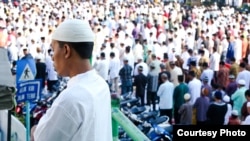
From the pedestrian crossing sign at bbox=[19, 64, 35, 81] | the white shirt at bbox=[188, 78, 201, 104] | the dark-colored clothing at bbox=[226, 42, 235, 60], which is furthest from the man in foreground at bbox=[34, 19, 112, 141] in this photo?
the dark-colored clothing at bbox=[226, 42, 235, 60]

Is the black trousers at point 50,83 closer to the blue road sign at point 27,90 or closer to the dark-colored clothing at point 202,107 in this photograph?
the dark-colored clothing at point 202,107

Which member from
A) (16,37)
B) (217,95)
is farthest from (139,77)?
(16,37)

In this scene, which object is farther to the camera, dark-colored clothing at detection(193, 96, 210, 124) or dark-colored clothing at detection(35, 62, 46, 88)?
dark-colored clothing at detection(35, 62, 46, 88)

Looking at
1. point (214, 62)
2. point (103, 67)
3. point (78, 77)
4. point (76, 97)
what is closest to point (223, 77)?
point (214, 62)

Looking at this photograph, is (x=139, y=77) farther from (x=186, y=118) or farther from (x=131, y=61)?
(x=186, y=118)

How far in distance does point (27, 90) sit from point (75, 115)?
4293mm

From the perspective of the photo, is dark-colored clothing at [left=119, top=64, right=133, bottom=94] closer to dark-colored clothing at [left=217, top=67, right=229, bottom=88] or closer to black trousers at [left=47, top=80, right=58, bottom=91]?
black trousers at [left=47, top=80, right=58, bottom=91]

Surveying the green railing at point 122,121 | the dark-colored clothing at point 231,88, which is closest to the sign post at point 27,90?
the green railing at point 122,121

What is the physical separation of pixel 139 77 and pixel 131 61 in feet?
5.19

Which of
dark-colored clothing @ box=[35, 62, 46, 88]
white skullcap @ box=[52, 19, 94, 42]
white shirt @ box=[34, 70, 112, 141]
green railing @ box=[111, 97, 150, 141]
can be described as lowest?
dark-colored clothing @ box=[35, 62, 46, 88]

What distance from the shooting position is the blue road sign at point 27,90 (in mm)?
6168

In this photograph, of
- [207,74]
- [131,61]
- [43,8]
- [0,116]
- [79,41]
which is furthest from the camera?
[43,8]

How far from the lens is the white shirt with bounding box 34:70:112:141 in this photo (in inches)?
81.9

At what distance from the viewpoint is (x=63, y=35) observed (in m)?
2.20
